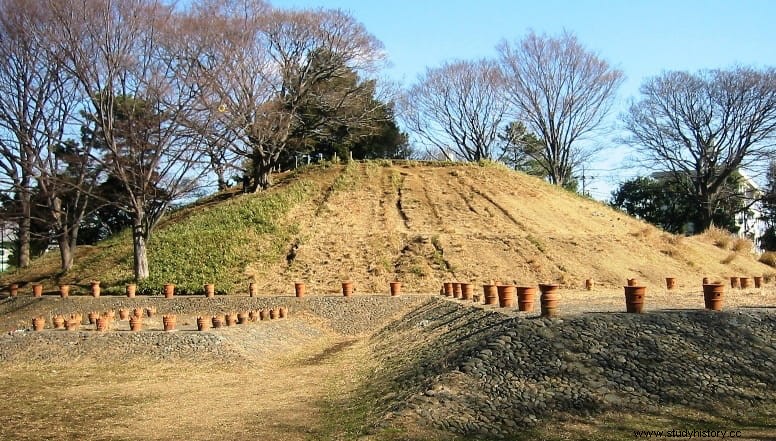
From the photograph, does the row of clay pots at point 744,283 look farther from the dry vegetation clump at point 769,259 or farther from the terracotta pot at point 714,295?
the dry vegetation clump at point 769,259

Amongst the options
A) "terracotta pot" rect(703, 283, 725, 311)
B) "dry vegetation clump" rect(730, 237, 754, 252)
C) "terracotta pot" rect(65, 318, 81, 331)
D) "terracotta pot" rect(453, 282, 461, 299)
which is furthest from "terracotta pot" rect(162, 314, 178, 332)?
"dry vegetation clump" rect(730, 237, 754, 252)

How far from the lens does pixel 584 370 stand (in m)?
7.36

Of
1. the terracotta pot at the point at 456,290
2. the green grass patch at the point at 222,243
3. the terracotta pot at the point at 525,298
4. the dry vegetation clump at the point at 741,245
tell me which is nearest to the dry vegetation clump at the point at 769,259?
the dry vegetation clump at the point at 741,245

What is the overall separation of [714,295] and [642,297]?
105 centimetres

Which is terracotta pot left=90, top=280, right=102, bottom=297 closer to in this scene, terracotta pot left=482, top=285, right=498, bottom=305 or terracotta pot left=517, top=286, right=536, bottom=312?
terracotta pot left=482, top=285, right=498, bottom=305

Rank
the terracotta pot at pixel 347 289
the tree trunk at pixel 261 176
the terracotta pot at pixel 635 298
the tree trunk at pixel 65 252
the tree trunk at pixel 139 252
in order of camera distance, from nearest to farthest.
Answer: the terracotta pot at pixel 635 298 < the terracotta pot at pixel 347 289 < the tree trunk at pixel 139 252 < the tree trunk at pixel 65 252 < the tree trunk at pixel 261 176

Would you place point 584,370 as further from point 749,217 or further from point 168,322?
point 749,217

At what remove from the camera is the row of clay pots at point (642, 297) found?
29.7 ft

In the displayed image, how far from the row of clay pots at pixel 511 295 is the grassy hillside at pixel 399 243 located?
261 centimetres

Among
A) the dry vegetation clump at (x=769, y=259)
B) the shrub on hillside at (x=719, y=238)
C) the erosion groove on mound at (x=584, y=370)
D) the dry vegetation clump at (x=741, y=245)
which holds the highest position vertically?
the shrub on hillside at (x=719, y=238)

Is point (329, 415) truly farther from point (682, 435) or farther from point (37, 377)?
point (37, 377)

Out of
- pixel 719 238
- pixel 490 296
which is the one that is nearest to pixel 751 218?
pixel 719 238

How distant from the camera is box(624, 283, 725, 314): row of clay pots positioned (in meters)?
9.05

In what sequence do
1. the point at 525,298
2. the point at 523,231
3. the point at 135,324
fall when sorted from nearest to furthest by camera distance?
the point at 525,298, the point at 135,324, the point at 523,231
